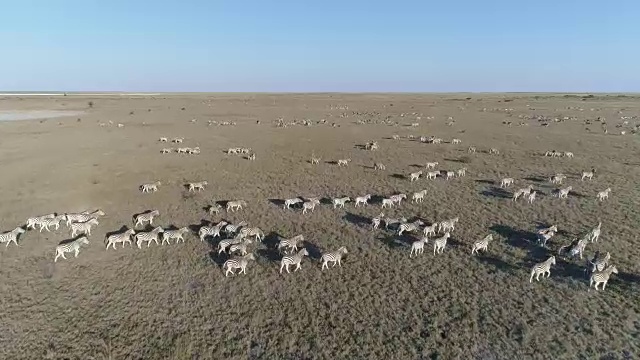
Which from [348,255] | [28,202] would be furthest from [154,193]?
[348,255]

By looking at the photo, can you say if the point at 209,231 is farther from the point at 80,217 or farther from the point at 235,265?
the point at 80,217

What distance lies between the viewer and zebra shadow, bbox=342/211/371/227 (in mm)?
21786

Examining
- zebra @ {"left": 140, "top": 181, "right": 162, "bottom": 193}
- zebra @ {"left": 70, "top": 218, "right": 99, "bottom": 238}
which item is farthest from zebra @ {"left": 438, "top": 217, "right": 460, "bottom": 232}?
zebra @ {"left": 140, "top": 181, "right": 162, "bottom": 193}

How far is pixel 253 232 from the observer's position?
19906 mm

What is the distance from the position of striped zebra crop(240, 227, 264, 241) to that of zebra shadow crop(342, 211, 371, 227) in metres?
4.94

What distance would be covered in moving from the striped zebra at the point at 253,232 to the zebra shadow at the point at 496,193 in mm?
14689

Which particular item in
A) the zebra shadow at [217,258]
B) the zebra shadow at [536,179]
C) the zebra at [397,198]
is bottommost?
the zebra shadow at [217,258]

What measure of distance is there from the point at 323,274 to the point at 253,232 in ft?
15.9

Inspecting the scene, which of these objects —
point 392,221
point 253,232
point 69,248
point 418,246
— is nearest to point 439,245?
→ point 418,246

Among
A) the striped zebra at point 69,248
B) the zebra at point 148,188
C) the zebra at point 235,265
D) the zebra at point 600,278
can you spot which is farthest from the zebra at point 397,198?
the striped zebra at point 69,248

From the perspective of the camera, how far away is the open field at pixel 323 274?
12.7 m

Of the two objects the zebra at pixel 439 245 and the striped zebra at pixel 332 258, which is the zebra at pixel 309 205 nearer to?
the striped zebra at pixel 332 258

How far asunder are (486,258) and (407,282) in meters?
4.31

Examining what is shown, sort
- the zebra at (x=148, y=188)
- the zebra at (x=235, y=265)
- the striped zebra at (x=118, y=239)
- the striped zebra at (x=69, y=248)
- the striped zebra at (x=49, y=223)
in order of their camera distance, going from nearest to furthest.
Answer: the zebra at (x=235, y=265), the striped zebra at (x=69, y=248), the striped zebra at (x=118, y=239), the striped zebra at (x=49, y=223), the zebra at (x=148, y=188)
